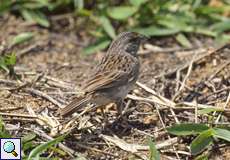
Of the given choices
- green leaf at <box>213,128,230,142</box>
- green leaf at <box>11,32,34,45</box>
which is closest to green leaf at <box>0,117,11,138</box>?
green leaf at <box>213,128,230,142</box>

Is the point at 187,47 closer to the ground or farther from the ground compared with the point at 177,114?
farther from the ground

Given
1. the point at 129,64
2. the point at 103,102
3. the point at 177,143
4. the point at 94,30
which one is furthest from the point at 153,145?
the point at 94,30

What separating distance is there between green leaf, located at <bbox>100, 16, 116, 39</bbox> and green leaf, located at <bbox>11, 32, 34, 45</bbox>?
3.21ft

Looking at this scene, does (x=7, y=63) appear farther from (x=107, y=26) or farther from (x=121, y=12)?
(x=121, y=12)

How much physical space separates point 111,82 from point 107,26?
253 cm

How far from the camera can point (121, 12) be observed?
959 cm

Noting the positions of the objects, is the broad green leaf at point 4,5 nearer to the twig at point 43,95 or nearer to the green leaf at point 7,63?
the green leaf at point 7,63

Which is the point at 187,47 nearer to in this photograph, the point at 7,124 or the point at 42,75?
the point at 42,75

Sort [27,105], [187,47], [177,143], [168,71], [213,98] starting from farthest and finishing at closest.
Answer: [187,47] < [168,71] < [213,98] < [27,105] < [177,143]

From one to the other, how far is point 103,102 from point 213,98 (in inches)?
51.7

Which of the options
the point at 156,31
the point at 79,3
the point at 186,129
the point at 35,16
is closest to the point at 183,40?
the point at 156,31

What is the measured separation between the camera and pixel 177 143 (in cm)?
667

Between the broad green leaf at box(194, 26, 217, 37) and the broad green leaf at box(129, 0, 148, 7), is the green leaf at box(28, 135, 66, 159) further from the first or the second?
the broad green leaf at box(194, 26, 217, 37)

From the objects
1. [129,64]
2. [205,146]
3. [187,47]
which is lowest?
[205,146]
